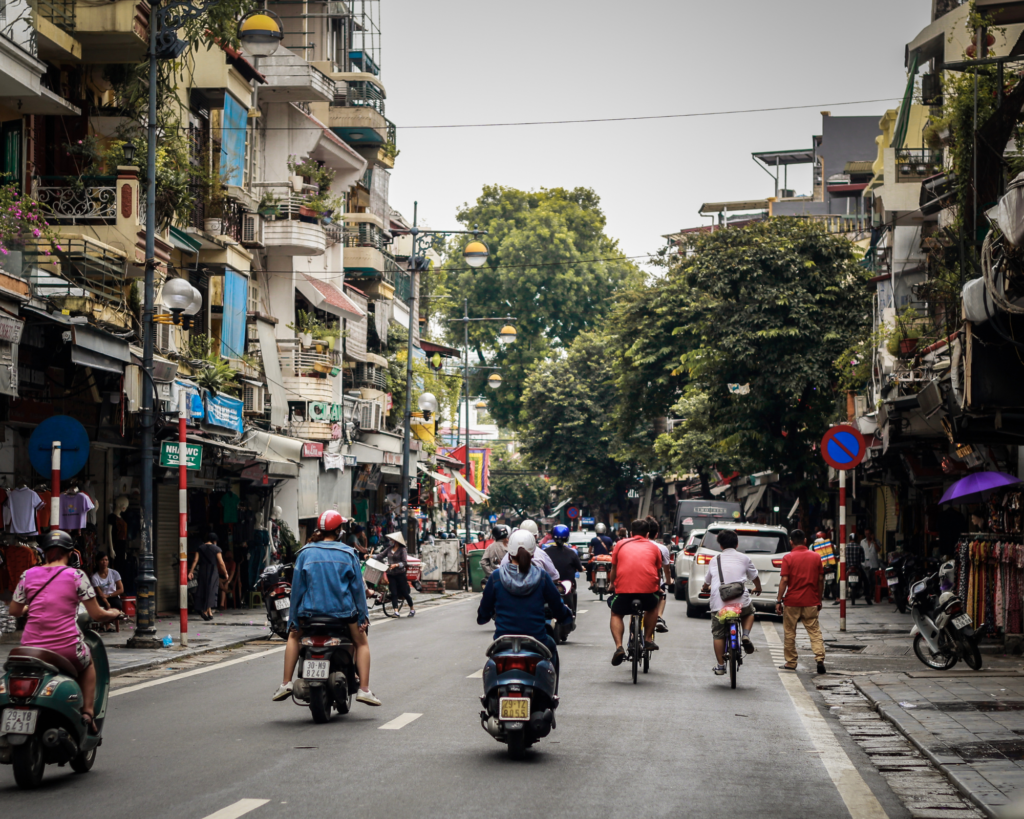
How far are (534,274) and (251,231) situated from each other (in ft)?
134

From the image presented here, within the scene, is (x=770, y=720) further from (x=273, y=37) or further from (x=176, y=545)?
(x=176, y=545)

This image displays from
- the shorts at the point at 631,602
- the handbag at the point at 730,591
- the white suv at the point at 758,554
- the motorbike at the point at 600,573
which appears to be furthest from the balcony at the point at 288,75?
the handbag at the point at 730,591

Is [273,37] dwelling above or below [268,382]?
above

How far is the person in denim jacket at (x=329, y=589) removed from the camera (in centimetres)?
1092

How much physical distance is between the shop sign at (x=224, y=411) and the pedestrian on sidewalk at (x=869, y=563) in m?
15.8

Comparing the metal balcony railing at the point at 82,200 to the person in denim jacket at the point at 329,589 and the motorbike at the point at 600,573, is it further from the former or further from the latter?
the motorbike at the point at 600,573

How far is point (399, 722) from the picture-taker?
11.2 meters

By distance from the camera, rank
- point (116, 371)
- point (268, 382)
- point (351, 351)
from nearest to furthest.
→ point (116, 371) → point (268, 382) → point (351, 351)

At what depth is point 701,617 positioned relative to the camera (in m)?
27.4

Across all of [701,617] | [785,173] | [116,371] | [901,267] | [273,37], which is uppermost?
[785,173]

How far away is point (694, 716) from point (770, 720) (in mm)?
681

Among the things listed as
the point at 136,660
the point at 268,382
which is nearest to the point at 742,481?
the point at 268,382

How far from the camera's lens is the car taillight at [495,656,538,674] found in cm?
955

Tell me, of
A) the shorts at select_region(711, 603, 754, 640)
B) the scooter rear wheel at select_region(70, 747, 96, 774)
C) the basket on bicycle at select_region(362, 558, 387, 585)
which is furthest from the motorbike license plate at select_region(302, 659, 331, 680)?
the basket on bicycle at select_region(362, 558, 387, 585)
